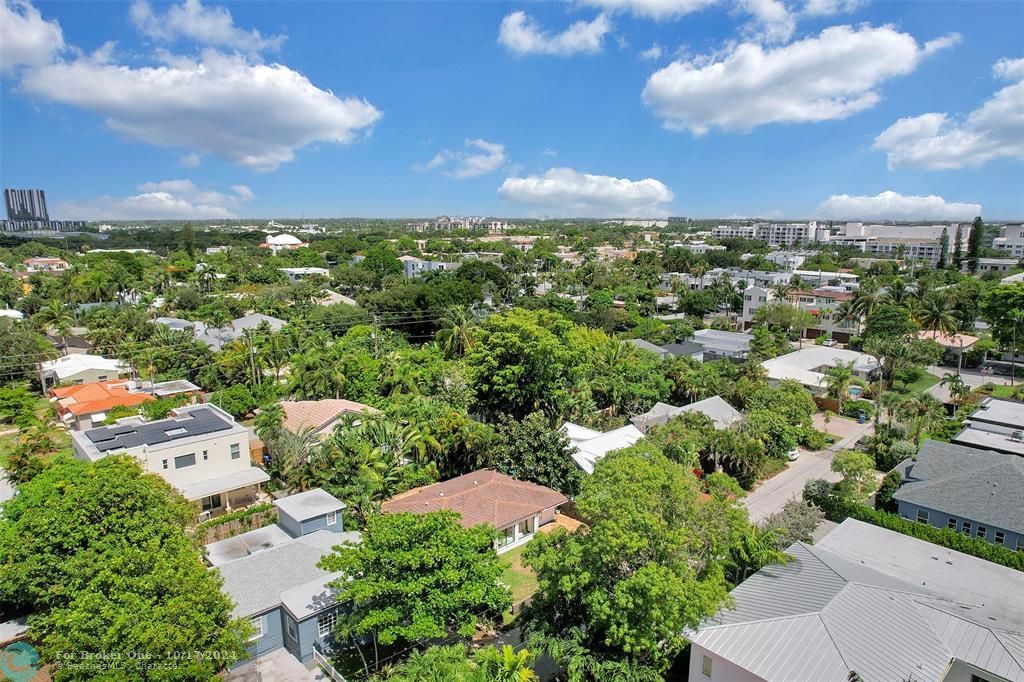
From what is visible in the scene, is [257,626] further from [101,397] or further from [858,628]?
[101,397]

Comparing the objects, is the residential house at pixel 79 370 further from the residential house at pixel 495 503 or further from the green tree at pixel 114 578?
the residential house at pixel 495 503

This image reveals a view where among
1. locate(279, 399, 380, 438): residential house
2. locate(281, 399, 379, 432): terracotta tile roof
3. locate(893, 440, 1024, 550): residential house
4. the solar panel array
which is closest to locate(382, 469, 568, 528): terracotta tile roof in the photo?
locate(279, 399, 380, 438): residential house

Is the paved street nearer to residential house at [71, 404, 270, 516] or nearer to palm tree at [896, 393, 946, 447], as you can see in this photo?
palm tree at [896, 393, 946, 447]

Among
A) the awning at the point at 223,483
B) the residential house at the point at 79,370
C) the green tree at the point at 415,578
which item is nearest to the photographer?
the green tree at the point at 415,578

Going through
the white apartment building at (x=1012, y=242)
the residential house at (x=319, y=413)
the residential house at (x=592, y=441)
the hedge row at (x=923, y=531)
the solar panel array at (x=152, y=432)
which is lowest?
the hedge row at (x=923, y=531)


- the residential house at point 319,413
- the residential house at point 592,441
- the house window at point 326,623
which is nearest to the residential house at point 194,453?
the residential house at point 319,413

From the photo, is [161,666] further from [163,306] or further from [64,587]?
[163,306]
